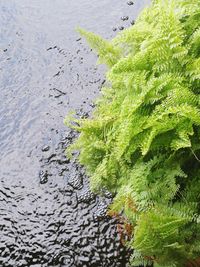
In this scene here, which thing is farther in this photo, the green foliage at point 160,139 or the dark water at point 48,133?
the dark water at point 48,133

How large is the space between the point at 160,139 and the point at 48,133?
112 inches

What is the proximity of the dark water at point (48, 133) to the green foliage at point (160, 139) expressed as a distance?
Answer: 75 centimetres

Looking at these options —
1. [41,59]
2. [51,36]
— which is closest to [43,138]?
[41,59]

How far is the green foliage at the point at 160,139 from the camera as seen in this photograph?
3.62 m

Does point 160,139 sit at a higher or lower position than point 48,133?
higher

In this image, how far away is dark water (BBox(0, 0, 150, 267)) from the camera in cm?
485

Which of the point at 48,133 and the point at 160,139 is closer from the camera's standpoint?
the point at 160,139

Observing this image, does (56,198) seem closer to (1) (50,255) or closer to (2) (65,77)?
(1) (50,255)

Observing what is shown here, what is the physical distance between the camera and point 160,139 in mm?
3863

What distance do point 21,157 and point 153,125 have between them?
115 inches

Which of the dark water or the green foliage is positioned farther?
the dark water

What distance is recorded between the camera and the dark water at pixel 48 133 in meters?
4.85

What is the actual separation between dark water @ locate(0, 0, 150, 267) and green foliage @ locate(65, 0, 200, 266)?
2.47 ft

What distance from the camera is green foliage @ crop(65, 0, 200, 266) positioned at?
362cm
